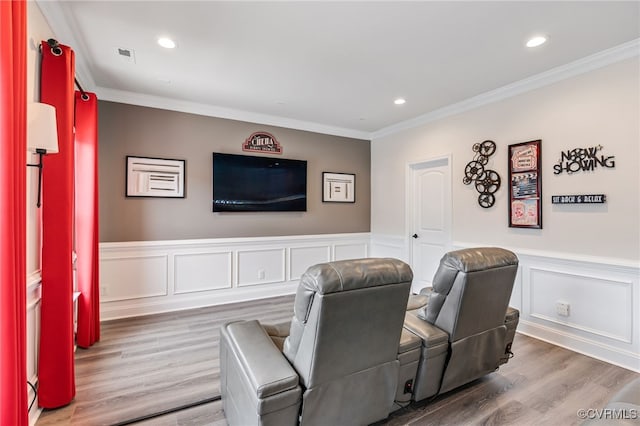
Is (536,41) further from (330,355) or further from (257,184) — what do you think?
(257,184)

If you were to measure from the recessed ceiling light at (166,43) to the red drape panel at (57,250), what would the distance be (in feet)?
2.31

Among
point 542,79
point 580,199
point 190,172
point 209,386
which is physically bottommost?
point 209,386

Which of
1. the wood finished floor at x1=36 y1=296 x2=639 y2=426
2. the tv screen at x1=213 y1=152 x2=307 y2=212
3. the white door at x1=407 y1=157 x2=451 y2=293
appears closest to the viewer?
the wood finished floor at x1=36 y1=296 x2=639 y2=426

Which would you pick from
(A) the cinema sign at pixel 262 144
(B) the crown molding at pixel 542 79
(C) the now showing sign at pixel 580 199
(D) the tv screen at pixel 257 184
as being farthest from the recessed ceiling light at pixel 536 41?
(A) the cinema sign at pixel 262 144

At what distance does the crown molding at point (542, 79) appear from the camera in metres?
2.66

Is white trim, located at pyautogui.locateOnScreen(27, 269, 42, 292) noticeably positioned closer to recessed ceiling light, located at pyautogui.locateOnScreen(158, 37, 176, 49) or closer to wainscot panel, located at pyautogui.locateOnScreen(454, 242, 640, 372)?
recessed ceiling light, located at pyautogui.locateOnScreen(158, 37, 176, 49)

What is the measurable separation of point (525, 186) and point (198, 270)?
4.16m

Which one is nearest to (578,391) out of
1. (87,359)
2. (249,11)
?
(249,11)

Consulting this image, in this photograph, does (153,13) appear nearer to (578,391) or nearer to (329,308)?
(329,308)

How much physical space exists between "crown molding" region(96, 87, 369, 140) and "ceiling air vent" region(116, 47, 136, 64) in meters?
0.94

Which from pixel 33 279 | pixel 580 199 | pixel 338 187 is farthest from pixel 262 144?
pixel 580 199

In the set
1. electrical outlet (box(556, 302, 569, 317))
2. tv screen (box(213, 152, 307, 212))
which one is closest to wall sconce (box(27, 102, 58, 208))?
tv screen (box(213, 152, 307, 212))

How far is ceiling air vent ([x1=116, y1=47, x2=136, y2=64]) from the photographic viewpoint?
2.75m

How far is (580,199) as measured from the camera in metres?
2.91
